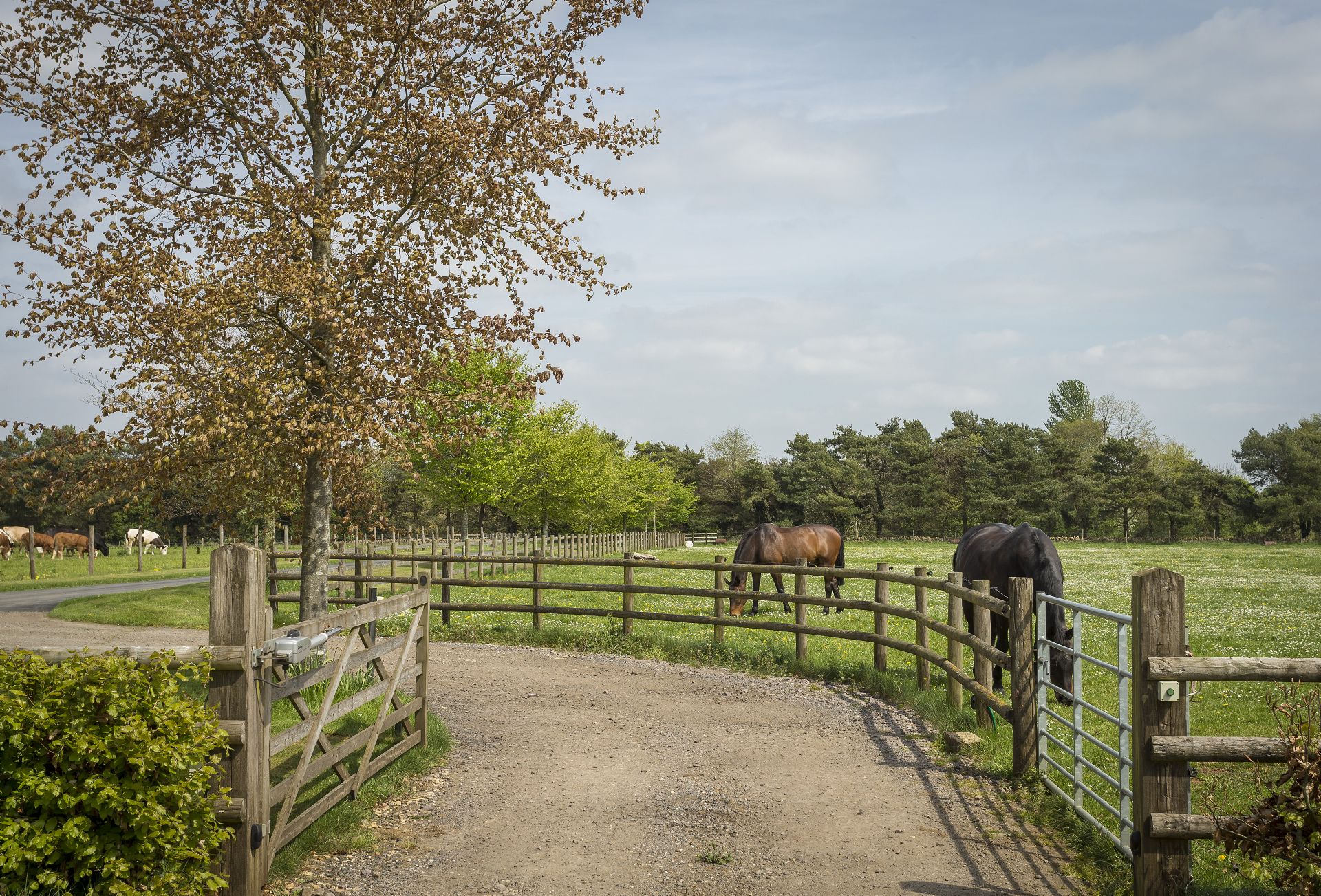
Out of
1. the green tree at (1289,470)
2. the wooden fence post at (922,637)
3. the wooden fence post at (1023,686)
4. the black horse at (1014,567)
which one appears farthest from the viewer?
the green tree at (1289,470)

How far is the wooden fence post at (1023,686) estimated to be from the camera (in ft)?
24.2

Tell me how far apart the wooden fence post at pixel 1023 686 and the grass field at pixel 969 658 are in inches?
19.5

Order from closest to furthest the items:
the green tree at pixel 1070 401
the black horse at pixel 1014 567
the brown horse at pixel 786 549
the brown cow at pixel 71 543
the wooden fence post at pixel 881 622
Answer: the black horse at pixel 1014 567
the wooden fence post at pixel 881 622
the brown horse at pixel 786 549
the brown cow at pixel 71 543
the green tree at pixel 1070 401

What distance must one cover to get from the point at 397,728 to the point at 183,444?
5595 millimetres

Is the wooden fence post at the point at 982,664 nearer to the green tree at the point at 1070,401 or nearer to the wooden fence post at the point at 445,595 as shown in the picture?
the wooden fence post at the point at 445,595

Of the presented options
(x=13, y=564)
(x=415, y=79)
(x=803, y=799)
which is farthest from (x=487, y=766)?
(x=13, y=564)

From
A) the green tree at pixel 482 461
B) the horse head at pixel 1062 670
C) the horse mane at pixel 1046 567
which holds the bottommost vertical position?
the horse head at pixel 1062 670

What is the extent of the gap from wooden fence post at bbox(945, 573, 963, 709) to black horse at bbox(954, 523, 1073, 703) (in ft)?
1.64

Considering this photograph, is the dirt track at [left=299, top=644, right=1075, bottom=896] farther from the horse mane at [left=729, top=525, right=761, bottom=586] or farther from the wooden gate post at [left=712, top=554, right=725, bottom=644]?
the horse mane at [left=729, top=525, right=761, bottom=586]

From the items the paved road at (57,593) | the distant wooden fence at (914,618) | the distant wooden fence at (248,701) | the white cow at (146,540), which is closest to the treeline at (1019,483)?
the white cow at (146,540)

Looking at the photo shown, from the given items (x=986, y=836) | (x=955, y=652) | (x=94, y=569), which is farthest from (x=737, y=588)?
(x=94, y=569)

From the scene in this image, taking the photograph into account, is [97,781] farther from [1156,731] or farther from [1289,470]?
[1289,470]

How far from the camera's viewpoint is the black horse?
10391 millimetres

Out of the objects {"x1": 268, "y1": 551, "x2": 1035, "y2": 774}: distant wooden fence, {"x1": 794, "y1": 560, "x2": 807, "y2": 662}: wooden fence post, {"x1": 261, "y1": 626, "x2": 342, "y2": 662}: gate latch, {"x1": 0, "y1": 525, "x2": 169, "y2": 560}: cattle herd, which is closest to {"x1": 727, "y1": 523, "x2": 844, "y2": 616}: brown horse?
{"x1": 268, "y1": 551, "x2": 1035, "y2": 774}: distant wooden fence
